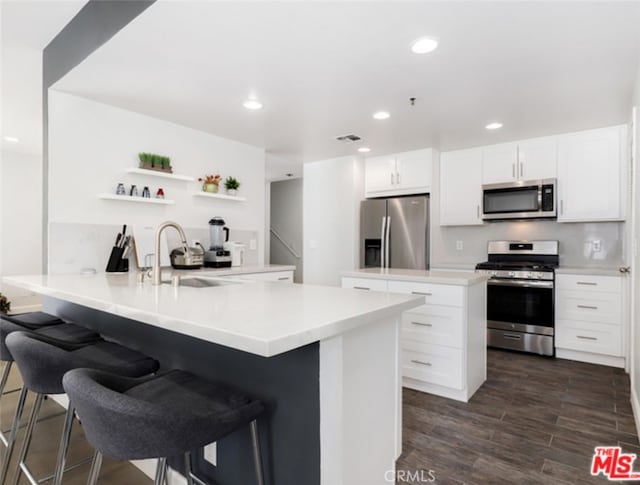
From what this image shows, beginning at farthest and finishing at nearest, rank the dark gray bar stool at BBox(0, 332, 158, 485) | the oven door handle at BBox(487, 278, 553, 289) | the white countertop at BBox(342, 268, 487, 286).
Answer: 1. the oven door handle at BBox(487, 278, 553, 289)
2. the white countertop at BBox(342, 268, 487, 286)
3. the dark gray bar stool at BBox(0, 332, 158, 485)

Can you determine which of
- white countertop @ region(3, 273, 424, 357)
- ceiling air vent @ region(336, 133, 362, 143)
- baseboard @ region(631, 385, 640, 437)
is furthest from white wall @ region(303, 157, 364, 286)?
white countertop @ region(3, 273, 424, 357)

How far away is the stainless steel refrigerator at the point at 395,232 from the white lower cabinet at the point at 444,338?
4.83ft

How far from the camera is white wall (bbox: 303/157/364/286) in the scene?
4.74 metres

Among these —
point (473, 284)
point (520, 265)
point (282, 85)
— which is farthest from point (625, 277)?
point (282, 85)

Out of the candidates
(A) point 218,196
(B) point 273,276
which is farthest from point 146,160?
(B) point 273,276

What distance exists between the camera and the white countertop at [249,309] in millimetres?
857

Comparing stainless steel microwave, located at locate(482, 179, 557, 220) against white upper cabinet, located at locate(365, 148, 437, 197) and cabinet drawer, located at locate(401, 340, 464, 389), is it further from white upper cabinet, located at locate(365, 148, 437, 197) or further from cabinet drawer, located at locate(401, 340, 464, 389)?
cabinet drawer, located at locate(401, 340, 464, 389)

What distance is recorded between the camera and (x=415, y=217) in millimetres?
4273

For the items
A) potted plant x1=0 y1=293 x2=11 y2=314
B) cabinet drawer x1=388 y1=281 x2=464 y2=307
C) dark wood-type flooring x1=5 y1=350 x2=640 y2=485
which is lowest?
dark wood-type flooring x1=5 y1=350 x2=640 y2=485

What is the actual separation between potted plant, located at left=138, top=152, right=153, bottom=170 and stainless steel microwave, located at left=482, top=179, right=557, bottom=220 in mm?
3565

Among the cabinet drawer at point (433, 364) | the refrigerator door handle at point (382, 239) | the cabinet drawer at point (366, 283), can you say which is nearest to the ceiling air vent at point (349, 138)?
the refrigerator door handle at point (382, 239)

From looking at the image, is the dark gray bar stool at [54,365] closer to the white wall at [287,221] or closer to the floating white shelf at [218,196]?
the floating white shelf at [218,196]

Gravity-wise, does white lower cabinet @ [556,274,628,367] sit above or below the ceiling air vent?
below

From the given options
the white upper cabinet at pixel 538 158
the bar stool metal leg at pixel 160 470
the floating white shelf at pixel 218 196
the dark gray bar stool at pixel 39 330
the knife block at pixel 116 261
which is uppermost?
the white upper cabinet at pixel 538 158
